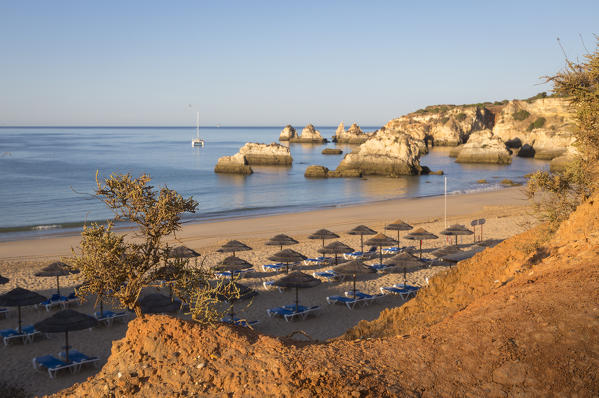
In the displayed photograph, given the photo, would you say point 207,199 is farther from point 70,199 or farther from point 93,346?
point 93,346

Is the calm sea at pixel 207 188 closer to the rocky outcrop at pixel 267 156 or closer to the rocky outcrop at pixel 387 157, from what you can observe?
the rocky outcrop at pixel 267 156

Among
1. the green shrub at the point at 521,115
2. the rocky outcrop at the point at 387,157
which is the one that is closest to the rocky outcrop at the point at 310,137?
the green shrub at the point at 521,115

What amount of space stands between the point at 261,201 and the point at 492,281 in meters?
41.4

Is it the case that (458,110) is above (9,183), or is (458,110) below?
above

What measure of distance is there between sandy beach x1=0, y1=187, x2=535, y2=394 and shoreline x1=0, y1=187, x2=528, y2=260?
0.19 feet

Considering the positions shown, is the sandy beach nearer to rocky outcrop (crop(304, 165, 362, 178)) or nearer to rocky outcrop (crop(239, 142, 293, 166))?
rocky outcrop (crop(304, 165, 362, 178))

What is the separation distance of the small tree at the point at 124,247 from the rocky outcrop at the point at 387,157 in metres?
66.7

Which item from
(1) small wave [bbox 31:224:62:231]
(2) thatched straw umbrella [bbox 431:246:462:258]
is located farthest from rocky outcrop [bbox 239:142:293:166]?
(2) thatched straw umbrella [bbox 431:246:462:258]

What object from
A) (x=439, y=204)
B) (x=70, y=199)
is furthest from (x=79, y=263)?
(x=70, y=199)

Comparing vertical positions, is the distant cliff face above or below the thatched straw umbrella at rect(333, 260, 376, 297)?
above

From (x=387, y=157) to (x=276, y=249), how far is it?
4939 centimetres

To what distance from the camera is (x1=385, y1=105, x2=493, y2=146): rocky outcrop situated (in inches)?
5211

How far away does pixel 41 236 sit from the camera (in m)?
34.2

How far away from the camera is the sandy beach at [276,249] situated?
49.0ft
